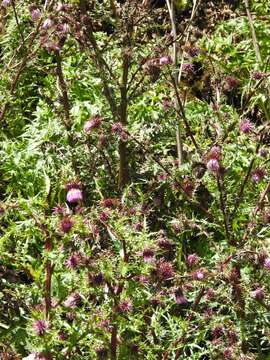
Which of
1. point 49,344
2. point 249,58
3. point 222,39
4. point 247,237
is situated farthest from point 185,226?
point 222,39

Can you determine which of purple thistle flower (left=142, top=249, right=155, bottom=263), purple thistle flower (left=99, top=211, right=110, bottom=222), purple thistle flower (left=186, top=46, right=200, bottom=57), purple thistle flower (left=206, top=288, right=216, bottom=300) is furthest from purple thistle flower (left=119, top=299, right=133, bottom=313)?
purple thistle flower (left=186, top=46, right=200, bottom=57)

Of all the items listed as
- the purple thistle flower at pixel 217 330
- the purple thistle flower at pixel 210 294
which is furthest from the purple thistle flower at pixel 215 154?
the purple thistle flower at pixel 217 330

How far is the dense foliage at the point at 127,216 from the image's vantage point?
2287mm

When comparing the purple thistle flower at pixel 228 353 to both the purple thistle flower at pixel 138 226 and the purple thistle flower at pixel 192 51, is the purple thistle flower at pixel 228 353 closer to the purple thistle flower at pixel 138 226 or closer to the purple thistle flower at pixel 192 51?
the purple thistle flower at pixel 138 226

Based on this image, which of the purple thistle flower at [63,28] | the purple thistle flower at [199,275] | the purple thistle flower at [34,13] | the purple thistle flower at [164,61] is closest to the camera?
the purple thistle flower at [199,275]

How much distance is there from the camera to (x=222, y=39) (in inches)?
194

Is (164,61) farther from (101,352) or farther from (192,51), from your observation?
(101,352)

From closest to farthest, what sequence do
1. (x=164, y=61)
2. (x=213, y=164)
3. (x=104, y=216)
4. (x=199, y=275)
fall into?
(x=104, y=216) → (x=199, y=275) → (x=213, y=164) → (x=164, y=61)

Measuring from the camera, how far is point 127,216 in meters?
2.48

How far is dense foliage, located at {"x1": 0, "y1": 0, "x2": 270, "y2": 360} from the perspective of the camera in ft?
7.50

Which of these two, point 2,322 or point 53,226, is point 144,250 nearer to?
point 53,226

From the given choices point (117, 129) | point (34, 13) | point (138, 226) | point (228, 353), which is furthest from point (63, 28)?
point (228, 353)

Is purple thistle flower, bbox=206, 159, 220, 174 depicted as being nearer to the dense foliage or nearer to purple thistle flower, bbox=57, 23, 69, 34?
the dense foliage

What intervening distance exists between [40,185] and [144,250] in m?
1.61
